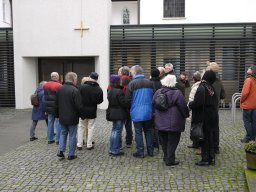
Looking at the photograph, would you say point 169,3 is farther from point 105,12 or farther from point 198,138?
point 198,138

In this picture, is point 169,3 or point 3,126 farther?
point 169,3

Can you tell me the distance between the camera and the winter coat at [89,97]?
7.00 m

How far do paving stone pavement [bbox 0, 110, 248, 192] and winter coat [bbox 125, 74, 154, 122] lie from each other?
2.97 ft

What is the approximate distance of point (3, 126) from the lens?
10828 mm

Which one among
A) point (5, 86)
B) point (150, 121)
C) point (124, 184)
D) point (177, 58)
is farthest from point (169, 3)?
point (124, 184)

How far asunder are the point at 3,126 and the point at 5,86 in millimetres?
5103

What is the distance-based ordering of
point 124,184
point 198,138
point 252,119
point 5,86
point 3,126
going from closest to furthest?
point 124,184 → point 198,138 → point 252,119 → point 3,126 → point 5,86

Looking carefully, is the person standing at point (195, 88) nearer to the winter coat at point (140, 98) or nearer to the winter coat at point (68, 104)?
the winter coat at point (140, 98)

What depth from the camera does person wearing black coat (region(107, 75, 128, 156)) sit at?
264 inches

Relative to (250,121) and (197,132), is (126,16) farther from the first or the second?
(197,132)

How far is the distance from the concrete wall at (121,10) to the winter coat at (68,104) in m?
17.6

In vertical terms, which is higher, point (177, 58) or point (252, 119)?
point (177, 58)

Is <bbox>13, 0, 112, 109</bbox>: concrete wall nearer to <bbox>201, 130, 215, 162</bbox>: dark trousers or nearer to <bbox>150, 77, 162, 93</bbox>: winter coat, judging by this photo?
<bbox>150, 77, 162, 93</bbox>: winter coat

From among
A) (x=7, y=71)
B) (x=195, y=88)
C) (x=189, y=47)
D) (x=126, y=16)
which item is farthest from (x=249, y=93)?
(x=126, y=16)
